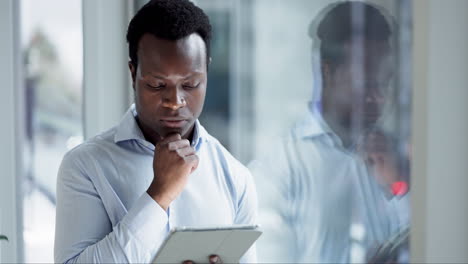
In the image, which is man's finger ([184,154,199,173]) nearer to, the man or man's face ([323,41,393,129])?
the man

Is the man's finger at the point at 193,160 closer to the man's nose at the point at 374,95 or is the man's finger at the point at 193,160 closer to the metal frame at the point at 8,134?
the man's nose at the point at 374,95

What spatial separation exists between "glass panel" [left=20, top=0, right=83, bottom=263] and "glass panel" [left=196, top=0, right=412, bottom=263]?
60cm

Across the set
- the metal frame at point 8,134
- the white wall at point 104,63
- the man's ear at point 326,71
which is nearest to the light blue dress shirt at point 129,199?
the man's ear at point 326,71

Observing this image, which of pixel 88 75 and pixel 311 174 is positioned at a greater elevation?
pixel 88 75

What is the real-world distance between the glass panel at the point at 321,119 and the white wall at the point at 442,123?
0.10 metres

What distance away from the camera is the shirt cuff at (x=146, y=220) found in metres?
1.44

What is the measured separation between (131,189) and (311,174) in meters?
1.34

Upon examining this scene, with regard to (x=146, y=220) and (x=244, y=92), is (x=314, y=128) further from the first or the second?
(x=146, y=220)


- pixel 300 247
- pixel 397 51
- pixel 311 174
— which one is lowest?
pixel 300 247

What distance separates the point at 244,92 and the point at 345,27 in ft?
1.52

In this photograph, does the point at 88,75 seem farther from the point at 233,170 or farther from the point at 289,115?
the point at 233,170

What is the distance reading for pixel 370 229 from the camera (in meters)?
2.72

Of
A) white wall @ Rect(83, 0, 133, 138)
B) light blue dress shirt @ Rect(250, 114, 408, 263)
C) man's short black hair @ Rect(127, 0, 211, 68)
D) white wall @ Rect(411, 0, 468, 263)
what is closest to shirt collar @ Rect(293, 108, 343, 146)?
light blue dress shirt @ Rect(250, 114, 408, 263)

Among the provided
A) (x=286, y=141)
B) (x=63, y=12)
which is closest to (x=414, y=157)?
(x=286, y=141)
